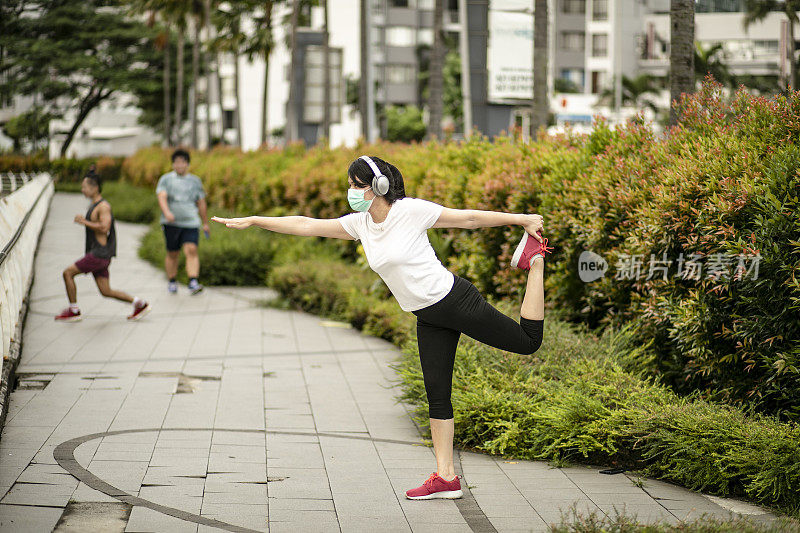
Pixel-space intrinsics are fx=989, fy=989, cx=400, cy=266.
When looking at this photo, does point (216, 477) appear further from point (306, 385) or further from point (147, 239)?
point (147, 239)

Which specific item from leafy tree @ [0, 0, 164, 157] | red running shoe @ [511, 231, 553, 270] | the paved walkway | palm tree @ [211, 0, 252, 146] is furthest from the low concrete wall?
leafy tree @ [0, 0, 164, 157]

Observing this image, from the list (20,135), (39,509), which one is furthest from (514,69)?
(20,135)

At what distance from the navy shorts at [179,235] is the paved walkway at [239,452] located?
3.05 m

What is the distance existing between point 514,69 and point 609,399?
2033 centimetres

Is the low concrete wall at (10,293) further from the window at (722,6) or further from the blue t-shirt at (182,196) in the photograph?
the window at (722,6)

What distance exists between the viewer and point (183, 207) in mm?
13305

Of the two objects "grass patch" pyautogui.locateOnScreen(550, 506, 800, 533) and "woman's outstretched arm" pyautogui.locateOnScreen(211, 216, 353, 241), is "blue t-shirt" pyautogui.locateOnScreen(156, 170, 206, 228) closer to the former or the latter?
"woman's outstretched arm" pyautogui.locateOnScreen(211, 216, 353, 241)

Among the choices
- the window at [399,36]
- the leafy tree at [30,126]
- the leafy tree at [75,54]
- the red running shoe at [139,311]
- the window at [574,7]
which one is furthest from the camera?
the window at [574,7]

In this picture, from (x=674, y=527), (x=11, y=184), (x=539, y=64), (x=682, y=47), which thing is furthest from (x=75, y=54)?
(x=674, y=527)

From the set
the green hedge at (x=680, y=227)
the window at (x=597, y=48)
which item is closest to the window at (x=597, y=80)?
the window at (x=597, y=48)

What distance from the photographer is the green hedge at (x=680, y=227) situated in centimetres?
576

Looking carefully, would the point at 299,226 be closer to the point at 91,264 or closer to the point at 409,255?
the point at 409,255

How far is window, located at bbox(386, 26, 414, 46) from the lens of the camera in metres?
76.7

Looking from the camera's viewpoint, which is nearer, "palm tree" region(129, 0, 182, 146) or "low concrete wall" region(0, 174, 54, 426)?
"low concrete wall" region(0, 174, 54, 426)
